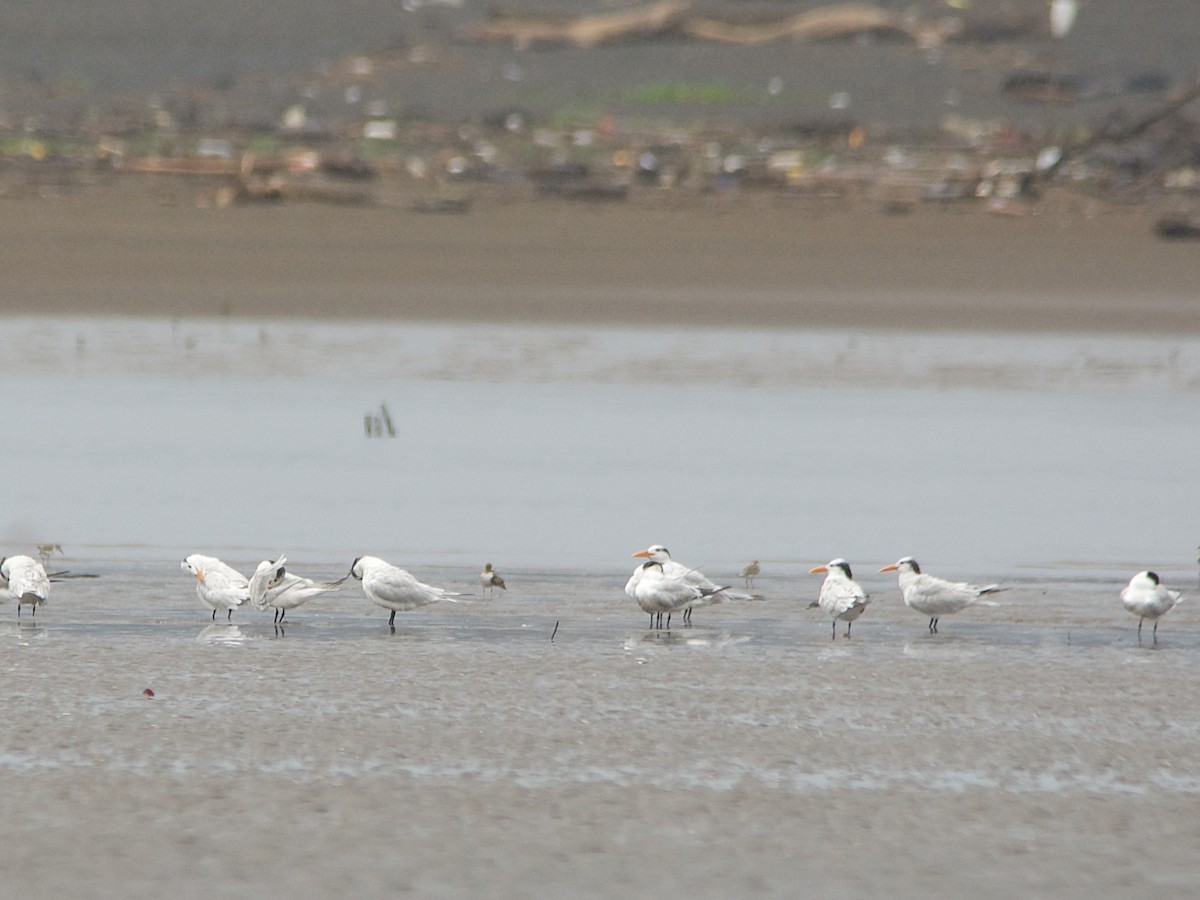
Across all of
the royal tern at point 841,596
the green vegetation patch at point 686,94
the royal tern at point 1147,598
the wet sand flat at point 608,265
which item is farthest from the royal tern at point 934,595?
the green vegetation patch at point 686,94

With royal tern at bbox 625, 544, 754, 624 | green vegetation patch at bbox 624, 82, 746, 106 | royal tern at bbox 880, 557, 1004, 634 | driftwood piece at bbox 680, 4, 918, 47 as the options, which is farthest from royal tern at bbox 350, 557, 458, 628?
driftwood piece at bbox 680, 4, 918, 47

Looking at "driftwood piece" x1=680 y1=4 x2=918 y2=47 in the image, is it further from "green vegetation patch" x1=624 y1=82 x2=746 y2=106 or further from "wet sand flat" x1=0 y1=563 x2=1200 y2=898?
"wet sand flat" x1=0 y1=563 x2=1200 y2=898

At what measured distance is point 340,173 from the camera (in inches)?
Result: 1280

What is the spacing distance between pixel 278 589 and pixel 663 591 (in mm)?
1684

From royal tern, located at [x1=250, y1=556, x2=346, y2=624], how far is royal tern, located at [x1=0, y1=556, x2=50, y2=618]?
3.04ft

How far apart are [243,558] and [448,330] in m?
13.1

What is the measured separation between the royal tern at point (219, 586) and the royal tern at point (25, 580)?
67cm

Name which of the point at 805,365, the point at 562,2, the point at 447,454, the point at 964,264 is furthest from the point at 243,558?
the point at 562,2

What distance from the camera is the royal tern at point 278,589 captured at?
9312 millimetres

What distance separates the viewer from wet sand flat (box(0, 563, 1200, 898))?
20.0ft

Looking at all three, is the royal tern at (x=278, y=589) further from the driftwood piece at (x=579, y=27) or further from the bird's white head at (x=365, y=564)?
the driftwood piece at (x=579, y=27)

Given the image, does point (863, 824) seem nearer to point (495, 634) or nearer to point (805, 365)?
point (495, 634)

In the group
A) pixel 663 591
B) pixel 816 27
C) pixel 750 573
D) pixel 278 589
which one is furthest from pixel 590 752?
pixel 816 27

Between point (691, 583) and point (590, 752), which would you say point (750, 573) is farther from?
point (590, 752)
